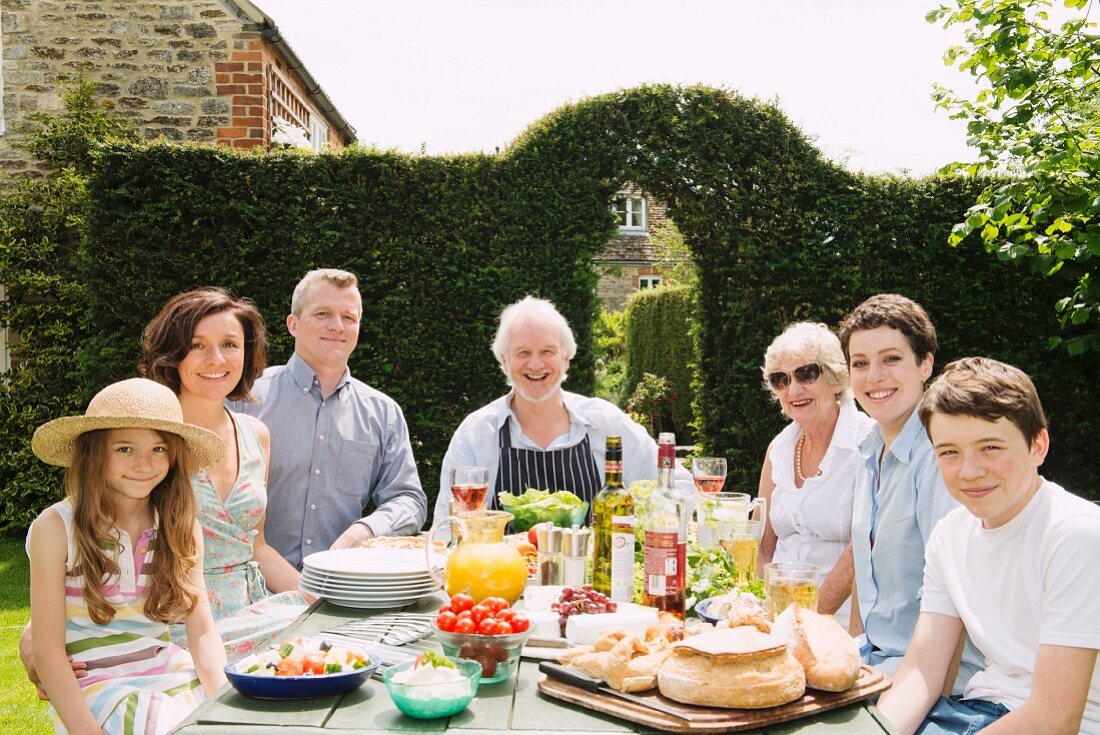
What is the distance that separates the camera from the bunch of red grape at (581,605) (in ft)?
6.65

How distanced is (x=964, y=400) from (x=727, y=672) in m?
1.01

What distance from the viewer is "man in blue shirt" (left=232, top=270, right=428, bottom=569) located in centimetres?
386

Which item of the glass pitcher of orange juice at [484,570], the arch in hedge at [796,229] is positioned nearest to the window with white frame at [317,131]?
the arch in hedge at [796,229]

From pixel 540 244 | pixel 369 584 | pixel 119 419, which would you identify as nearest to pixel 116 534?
pixel 119 419

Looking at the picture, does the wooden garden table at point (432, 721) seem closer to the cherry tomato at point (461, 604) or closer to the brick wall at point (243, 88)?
the cherry tomato at point (461, 604)

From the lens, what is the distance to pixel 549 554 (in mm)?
2533

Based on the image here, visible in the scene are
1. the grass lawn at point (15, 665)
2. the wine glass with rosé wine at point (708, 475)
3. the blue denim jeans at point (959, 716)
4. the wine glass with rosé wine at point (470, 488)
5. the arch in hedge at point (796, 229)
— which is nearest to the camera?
the blue denim jeans at point (959, 716)

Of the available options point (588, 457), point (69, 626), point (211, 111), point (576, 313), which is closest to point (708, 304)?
point (576, 313)

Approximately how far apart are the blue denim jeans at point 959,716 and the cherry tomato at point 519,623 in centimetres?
113

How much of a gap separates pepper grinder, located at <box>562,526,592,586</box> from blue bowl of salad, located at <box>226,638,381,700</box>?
79 cm

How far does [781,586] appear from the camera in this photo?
6.54 feet

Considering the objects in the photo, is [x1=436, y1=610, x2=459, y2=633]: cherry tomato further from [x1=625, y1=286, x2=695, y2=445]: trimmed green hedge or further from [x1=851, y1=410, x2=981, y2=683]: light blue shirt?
[x1=625, y1=286, x2=695, y2=445]: trimmed green hedge

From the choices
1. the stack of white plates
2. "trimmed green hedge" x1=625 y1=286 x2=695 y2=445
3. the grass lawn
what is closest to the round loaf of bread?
the stack of white plates

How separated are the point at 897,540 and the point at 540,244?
4677 millimetres
